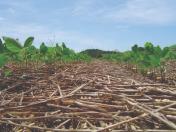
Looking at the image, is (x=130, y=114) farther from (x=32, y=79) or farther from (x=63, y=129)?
(x=32, y=79)

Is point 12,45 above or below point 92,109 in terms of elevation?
above

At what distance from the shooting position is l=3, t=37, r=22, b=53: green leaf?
13.8 ft

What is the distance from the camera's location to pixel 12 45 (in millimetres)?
4355

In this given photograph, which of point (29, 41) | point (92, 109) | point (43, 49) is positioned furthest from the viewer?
point (43, 49)

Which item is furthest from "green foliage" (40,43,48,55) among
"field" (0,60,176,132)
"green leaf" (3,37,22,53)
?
"field" (0,60,176,132)

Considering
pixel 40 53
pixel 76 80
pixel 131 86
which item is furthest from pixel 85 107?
pixel 40 53

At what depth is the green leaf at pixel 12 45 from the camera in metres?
4.22

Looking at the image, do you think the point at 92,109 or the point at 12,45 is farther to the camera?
the point at 12,45

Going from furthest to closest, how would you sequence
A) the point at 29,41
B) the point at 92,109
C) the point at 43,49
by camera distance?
the point at 43,49
the point at 29,41
the point at 92,109

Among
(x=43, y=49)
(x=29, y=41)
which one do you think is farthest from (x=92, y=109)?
(x=43, y=49)

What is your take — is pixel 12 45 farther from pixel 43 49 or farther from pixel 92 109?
pixel 92 109

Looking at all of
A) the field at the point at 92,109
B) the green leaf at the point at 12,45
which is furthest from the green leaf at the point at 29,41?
the field at the point at 92,109

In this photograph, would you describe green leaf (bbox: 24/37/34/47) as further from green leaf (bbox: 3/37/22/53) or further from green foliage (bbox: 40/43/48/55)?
green foliage (bbox: 40/43/48/55)

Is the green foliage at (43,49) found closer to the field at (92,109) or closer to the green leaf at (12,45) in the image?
the green leaf at (12,45)
